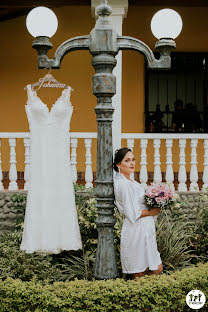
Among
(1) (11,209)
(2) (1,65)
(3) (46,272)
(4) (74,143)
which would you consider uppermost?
(2) (1,65)

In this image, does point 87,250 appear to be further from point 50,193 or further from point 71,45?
point 71,45

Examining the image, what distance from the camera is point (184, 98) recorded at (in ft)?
31.7

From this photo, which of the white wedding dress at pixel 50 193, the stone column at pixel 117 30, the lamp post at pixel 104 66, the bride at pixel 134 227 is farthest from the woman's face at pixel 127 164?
the stone column at pixel 117 30

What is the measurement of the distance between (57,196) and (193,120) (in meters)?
5.23

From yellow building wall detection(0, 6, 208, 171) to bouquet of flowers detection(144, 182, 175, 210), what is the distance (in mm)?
5188

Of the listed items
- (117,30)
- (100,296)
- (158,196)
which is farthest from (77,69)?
(100,296)

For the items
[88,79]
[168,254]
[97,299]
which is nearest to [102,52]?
[97,299]

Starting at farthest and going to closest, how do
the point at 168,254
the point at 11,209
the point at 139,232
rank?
the point at 11,209 → the point at 168,254 → the point at 139,232

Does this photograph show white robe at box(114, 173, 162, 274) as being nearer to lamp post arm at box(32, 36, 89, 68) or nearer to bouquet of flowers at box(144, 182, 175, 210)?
bouquet of flowers at box(144, 182, 175, 210)

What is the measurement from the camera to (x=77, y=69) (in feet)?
31.8

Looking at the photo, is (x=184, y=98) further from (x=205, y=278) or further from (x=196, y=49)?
(x=205, y=278)

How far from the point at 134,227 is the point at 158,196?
44cm

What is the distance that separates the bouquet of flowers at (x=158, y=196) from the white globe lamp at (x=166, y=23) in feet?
4.63

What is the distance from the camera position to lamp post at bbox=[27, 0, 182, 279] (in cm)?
437
